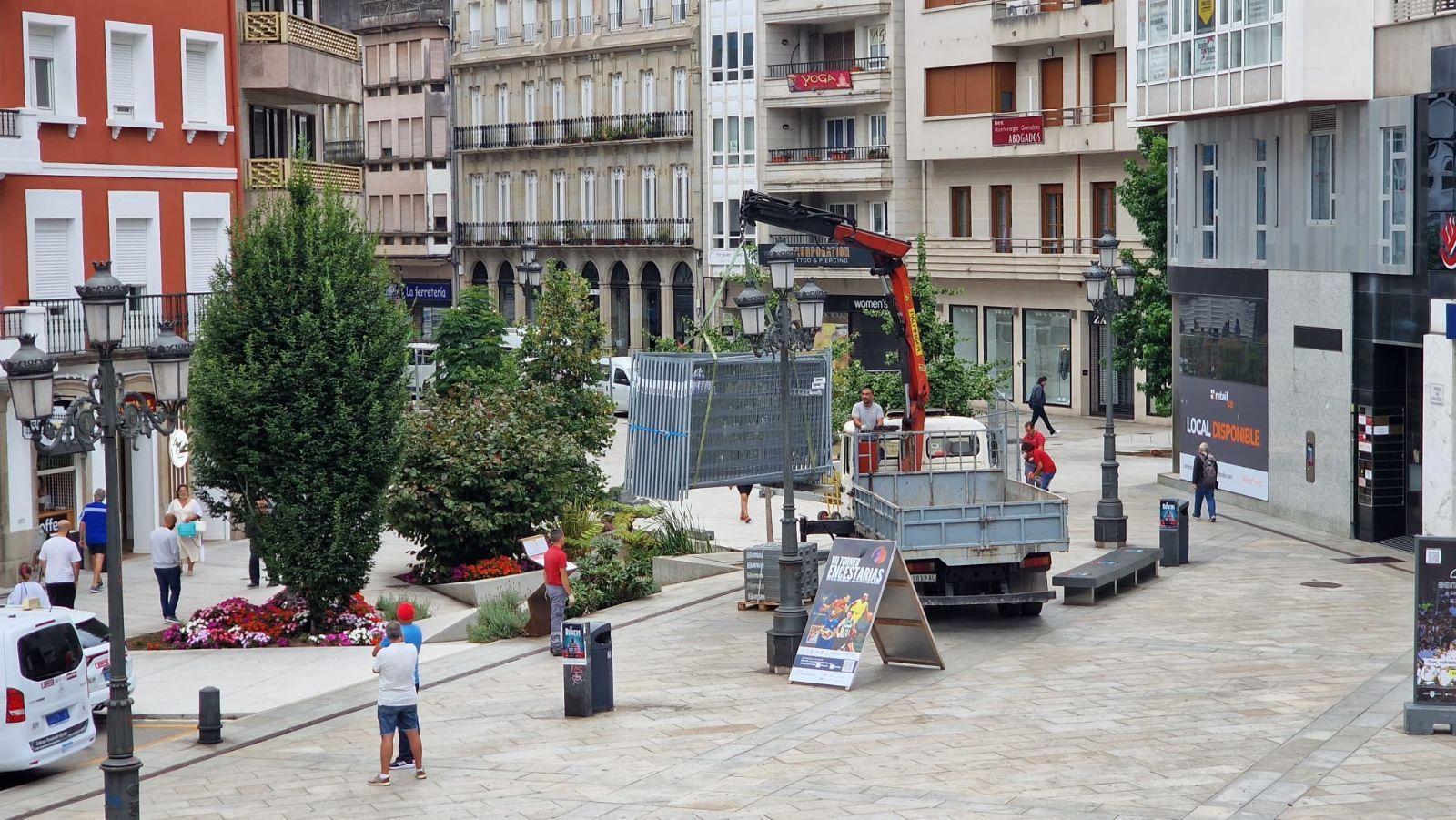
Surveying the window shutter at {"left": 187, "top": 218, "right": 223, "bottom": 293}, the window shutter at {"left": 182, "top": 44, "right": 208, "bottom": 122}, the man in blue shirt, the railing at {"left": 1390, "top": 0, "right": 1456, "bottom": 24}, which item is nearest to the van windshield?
the man in blue shirt

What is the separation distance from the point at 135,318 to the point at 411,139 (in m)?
47.3

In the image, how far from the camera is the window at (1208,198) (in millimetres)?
36188

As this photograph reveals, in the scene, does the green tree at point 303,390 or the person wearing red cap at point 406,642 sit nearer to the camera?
the person wearing red cap at point 406,642

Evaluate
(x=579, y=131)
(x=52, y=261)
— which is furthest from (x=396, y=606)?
(x=579, y=131)

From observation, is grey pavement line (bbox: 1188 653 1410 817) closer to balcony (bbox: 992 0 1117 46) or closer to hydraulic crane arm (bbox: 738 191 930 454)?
hydraulic crane arm (bbox: 738 191 930 454)

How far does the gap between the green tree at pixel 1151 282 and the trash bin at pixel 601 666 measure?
2459 cm

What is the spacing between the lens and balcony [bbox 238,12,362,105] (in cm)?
3659

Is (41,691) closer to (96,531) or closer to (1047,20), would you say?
(96,531)

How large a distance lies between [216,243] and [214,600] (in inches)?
373

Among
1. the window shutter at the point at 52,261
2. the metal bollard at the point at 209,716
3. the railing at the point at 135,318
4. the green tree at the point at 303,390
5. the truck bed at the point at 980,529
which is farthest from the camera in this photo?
the window shutter at the point at 52,261

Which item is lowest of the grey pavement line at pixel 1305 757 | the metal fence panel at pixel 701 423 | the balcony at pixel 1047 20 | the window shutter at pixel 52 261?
the grey pavement line at pixel 1305 757

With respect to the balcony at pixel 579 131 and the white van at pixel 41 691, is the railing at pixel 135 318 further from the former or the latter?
the balcony at pixel 579 131

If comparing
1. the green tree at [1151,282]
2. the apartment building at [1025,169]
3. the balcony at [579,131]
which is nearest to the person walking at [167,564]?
the green tree at [1151,282]

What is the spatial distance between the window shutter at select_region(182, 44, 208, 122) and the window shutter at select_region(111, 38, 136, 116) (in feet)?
4.66
